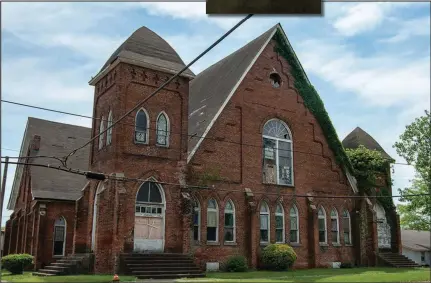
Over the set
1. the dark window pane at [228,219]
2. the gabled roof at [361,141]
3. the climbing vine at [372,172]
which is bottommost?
the dark window pane at [228,219]

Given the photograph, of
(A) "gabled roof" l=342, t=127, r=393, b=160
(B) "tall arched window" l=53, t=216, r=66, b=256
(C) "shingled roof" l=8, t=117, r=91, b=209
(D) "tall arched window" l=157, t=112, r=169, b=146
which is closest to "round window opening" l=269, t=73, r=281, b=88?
(D) "tall arched window" l=157, t=112, r=169, b=146

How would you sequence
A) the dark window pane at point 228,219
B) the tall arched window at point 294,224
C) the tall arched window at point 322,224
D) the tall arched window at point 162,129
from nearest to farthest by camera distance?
the tall arched window at point 162,129, the dark window pane at point 228,219, the tall arched window at point 294,224, the tall arched window at point 322,224

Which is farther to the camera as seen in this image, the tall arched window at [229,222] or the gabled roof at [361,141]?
the gabled roof at [361,141]

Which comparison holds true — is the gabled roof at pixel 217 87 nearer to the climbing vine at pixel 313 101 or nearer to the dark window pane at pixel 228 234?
the climbing vine at pixel 313 101

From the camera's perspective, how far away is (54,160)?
104ft

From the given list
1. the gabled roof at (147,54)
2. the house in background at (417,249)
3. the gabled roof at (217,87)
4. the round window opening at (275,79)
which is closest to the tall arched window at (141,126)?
the gabled roof at (147,54)

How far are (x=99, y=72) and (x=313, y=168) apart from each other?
1384 centimetres

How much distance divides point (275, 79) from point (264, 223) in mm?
8793

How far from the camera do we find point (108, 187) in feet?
70.0

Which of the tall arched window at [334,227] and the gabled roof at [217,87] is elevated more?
the gabled roof at [217,87]

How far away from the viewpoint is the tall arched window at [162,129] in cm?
2312

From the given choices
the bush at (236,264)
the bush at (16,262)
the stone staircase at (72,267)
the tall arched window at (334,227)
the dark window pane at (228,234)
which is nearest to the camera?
the stone staircase at (72,267)

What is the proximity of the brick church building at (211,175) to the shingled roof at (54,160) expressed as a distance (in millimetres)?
190

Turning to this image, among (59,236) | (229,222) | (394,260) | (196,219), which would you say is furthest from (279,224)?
(59,236)
